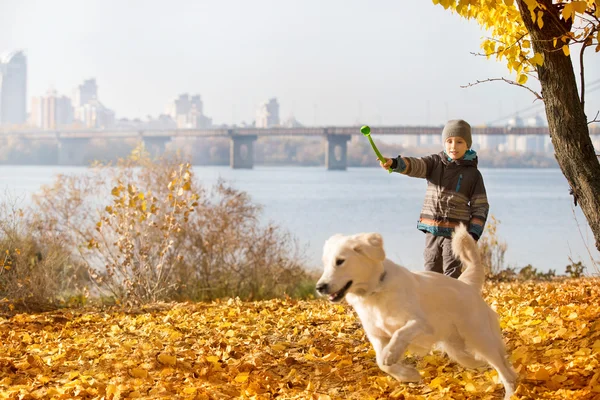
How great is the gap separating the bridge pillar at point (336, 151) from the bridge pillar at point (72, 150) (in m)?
12.7

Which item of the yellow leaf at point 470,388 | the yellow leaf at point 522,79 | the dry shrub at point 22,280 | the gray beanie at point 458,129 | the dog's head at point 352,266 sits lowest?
the dry shrub at point 22,280

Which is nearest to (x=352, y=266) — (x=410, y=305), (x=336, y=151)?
(x=410, y=305)

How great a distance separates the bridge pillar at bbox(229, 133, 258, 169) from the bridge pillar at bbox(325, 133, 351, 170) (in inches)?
162

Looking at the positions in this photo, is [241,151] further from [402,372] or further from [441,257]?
[402,372]

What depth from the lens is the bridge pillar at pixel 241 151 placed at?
4006cm

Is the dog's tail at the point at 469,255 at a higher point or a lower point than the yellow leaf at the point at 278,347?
higher

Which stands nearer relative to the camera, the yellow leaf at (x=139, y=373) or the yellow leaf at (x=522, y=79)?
the yellow leaf at (x=139, y=373)

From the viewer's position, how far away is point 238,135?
38.8 metres

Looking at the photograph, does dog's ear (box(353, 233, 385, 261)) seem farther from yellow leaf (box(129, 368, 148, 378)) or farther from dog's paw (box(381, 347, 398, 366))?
yellow leaf (box(129, 368, 148, 378))

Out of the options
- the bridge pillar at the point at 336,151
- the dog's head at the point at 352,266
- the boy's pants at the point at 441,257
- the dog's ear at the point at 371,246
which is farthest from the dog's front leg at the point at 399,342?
the bridge pillar at the point at 336,151

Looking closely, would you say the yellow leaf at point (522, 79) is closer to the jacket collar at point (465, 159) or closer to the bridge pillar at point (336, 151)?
the jacket collar at point (465, 159)

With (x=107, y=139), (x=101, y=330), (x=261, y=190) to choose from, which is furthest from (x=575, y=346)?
(x=261, y=190)

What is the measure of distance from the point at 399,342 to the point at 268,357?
174 cm

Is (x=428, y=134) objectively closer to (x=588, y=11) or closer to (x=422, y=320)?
(x=588, y=11)
